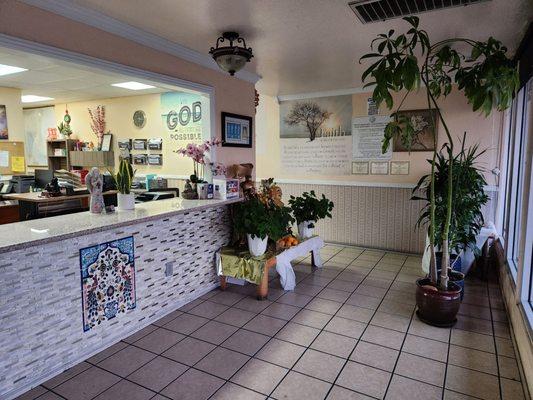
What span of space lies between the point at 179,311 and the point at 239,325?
60cm

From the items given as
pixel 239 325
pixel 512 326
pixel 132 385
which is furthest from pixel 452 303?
pixel 132 385

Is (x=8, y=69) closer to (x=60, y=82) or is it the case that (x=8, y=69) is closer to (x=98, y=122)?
(x=60, y=82)

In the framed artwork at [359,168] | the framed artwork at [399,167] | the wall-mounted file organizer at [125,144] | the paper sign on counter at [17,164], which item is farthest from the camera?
the wall-mounted file organizer at [125,144]

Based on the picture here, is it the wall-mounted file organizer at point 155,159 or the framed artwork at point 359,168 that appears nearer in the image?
the framed artwork at point 359,168

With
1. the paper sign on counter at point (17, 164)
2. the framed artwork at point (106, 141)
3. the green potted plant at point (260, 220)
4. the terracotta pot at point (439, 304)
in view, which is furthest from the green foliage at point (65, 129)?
the terracotta pot at point (439, 304)

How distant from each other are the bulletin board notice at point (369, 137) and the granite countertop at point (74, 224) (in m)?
2.73

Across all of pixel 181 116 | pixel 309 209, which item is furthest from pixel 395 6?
pixel 181 116

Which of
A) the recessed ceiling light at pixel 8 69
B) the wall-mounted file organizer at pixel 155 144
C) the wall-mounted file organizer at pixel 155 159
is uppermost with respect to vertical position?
the recessed ceiling light at pixel 8 69

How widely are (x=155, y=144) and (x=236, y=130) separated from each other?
219 cm

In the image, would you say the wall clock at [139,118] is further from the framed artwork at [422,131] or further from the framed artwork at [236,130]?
the framed artwork at [422,131]

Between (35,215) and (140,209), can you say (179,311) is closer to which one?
(140,209)

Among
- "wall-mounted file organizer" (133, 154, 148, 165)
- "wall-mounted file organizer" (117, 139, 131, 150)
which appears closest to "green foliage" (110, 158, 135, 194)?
"wall-mounted file organizer" (133, 154, 148, 165)

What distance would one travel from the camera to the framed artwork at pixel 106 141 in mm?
6055

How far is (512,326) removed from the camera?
2723mm
